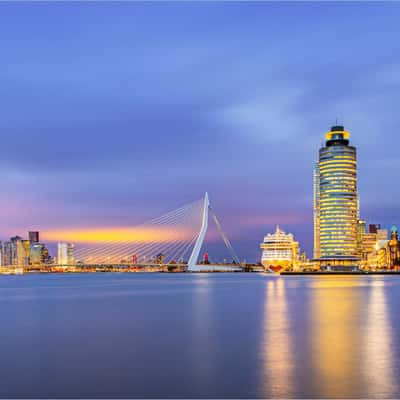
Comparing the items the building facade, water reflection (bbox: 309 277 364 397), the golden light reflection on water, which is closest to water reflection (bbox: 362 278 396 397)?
the golden light reflection on water

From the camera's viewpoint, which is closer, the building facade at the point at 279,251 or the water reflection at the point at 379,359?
the water reflection at the point at 379,359

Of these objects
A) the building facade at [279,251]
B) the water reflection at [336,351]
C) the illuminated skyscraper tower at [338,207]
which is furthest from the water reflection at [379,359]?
the illuminated skyscraper tower at [338,207]

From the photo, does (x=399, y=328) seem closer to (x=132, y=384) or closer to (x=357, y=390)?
(x=357, y=390)

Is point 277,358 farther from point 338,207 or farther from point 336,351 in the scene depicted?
point 338,207

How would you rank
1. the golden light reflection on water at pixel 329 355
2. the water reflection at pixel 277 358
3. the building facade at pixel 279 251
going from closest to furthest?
the golden light reflection on water at pixel 329 355 < the water reflection at pixel 277 358 < the building facade at pixel 279 251

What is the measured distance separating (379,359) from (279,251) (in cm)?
14813

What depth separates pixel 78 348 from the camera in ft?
73.1

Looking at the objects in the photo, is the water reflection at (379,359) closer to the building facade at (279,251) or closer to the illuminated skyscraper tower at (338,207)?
the building facade at (279,251)

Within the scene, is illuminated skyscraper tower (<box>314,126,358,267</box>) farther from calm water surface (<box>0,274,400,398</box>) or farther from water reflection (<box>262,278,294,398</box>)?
water reflection (<box>262,278,294,398</box>)

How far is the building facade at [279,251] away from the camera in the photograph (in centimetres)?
16575

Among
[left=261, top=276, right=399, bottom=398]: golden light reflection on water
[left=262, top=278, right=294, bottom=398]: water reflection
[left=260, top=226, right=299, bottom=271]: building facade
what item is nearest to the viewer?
[left=261, top=276, right=399, bottom=398]: golden light reflection on water

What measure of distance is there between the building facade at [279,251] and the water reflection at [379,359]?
133658 millimetres

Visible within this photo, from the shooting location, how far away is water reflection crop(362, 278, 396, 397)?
50.7 feet

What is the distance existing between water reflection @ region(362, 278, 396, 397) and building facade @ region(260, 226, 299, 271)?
13366 centimetres
